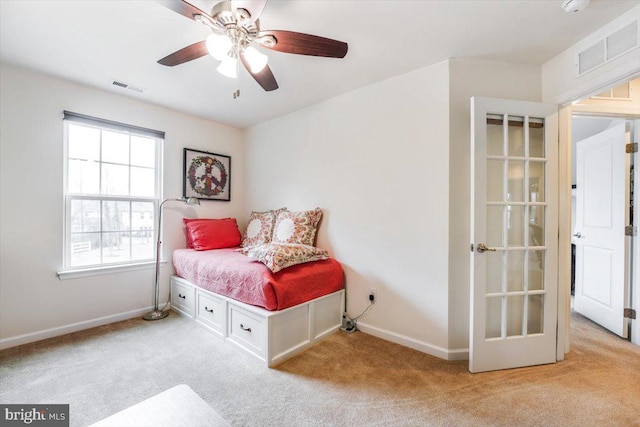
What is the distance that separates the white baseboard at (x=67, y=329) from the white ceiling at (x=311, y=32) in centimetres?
235

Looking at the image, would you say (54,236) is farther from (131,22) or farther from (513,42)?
(513,42)

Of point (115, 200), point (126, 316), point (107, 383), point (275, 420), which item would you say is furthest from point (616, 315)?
point (115, 200)

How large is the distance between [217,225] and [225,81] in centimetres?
174

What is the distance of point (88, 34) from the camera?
1831mm

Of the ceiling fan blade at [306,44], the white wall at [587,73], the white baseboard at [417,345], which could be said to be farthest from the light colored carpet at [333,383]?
the ceiling fan blade at [306,44]

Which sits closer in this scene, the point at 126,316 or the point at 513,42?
the point at 513,42

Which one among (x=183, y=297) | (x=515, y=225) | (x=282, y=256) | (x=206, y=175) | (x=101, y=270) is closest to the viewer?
(x=515, y=225)

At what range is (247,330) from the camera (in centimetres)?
212

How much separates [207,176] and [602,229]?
4579 millimetres

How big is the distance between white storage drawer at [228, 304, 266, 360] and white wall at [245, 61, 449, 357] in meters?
1.01

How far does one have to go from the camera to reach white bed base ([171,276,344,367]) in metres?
2.00

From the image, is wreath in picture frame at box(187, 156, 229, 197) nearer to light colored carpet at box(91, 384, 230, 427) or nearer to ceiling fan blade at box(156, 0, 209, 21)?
ceiling fan blade at box(156, 0, 209, 21)

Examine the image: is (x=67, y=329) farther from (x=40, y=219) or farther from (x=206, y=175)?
(x=206, y=175)

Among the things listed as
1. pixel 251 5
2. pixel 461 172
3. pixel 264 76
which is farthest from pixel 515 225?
pixel 251 5
